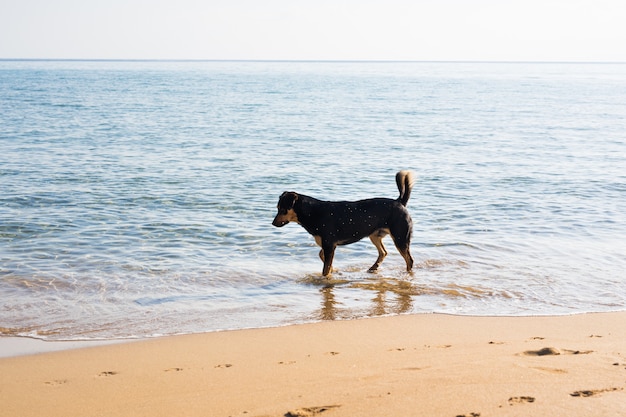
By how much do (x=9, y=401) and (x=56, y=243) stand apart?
6.26 meters

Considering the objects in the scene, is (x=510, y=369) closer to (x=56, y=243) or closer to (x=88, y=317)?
(x=88, y=317)

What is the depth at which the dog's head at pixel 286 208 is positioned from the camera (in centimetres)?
988

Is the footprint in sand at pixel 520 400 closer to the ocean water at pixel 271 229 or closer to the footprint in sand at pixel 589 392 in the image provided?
the footprint in sand at pixel 589 392

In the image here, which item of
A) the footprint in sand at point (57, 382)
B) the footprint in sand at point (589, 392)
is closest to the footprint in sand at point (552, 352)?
the footprint in sand at point (589, 392)

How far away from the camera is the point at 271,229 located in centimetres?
1222

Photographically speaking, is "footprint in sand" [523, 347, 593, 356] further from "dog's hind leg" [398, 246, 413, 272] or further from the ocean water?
"dog's hind leg" [398, 246, 413, 272]

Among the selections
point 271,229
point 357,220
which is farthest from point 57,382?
point 271,229

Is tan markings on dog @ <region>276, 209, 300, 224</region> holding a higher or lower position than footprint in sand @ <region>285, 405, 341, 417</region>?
higher

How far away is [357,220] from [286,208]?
101cm

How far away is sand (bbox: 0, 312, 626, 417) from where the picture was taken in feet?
15.3

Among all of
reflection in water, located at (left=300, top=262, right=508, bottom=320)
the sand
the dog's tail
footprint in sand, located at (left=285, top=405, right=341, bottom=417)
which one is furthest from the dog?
footprint in sand, located at (left=285, top=405, right=341, bottom=417)

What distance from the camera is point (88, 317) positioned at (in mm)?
7605

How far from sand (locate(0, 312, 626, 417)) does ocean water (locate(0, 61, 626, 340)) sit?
0.84m

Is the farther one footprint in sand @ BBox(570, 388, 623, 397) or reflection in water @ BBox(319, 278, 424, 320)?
reflection in water @ BBox(319, 278, 424, 320)
